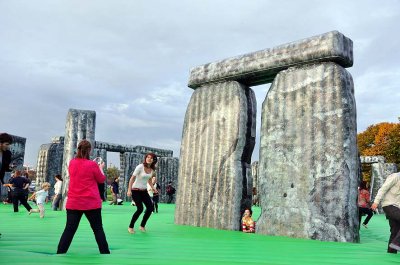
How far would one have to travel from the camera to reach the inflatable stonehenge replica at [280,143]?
24.0ft

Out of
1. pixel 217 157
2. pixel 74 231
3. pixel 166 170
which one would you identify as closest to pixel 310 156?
pixel 217 157

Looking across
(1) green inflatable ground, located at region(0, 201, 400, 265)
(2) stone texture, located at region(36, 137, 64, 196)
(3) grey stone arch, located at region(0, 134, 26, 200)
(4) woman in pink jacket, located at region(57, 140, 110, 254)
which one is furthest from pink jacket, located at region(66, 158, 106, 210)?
(2) stone texture, located at region(36, 137, 64, 196)

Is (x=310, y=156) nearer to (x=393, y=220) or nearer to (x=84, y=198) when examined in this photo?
(x=393, y=220)

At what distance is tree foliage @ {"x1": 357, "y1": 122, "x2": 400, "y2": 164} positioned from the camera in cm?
3674

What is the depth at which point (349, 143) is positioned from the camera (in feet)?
24.0

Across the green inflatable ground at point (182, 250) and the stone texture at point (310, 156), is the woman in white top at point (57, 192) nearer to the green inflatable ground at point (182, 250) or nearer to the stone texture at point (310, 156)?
the green inflatable ground at point (182, 250)

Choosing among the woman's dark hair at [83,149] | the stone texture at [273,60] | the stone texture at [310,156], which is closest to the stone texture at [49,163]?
the stone texture at [273,60]

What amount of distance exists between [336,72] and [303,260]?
3.74m

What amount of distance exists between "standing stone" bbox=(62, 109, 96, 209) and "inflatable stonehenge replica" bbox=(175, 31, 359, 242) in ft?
16.3

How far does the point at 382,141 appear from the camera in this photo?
38719 millimetres

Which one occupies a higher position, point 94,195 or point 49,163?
point 49,163

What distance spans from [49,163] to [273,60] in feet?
53.9

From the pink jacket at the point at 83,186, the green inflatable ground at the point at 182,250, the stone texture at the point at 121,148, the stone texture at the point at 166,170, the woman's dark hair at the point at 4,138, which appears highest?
the stone texture at the point at 121,148

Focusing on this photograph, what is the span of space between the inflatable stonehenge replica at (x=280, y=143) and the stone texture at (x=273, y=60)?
0.06 feet
